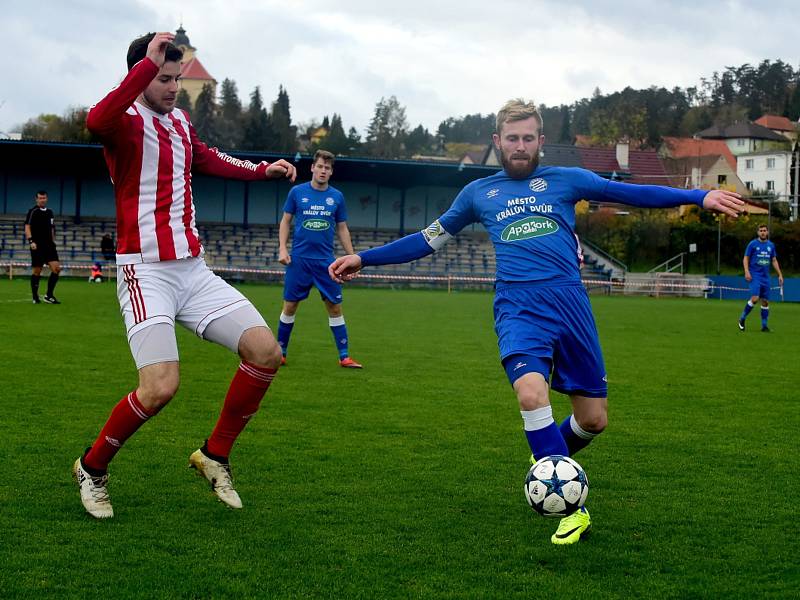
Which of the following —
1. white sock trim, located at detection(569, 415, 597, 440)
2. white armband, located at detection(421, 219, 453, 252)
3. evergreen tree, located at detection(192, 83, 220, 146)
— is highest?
evergreen tree, located at detection(192, 83, 220, 146)

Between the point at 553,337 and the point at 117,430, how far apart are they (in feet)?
7.71

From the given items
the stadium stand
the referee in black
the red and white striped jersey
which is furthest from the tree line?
the red and white striped jersey

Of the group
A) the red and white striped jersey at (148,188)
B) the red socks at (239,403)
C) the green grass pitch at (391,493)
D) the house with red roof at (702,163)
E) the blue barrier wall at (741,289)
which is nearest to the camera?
the green grass pitch at (391,493)

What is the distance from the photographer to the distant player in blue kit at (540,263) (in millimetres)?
4742

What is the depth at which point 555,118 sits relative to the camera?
458 feet

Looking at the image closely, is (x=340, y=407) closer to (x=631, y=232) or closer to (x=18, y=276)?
(x=18, y=276)

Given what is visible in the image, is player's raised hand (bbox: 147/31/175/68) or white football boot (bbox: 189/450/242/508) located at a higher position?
player's raised hand (bbox: 147/31/175/68)

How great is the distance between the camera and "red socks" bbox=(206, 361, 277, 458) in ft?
16.8

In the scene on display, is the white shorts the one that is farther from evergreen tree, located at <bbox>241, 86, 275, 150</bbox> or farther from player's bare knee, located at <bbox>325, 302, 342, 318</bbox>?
evergreen tree, located at <bbox>241, 86, 275, 150</bbox>

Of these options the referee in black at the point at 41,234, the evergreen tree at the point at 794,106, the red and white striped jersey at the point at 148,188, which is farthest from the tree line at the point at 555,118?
the red and white striped jersey at the point at 148,188

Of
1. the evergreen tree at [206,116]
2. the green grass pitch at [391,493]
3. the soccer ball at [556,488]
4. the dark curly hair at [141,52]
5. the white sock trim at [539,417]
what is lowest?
the green grass pitch at [391,493]

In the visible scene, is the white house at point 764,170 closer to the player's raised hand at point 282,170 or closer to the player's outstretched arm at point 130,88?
the player's raised hand at point 282,170

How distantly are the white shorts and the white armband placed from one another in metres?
1.10

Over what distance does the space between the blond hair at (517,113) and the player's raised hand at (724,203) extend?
966mm
